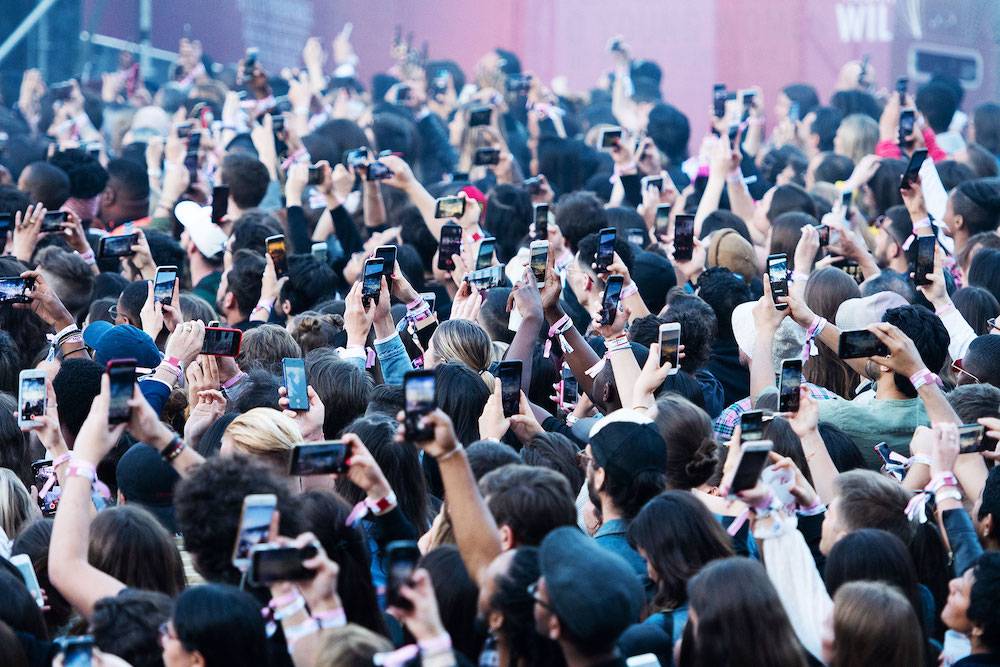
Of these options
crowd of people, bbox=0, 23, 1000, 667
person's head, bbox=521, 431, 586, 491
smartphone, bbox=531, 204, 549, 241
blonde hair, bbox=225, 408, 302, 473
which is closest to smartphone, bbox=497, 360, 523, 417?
crowd of people, bbox=0, 23, 1000, 667

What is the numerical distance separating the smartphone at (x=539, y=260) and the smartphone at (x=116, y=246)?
2.19 m

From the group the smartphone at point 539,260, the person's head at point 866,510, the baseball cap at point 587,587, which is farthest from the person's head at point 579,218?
the baseball cap at point 587,587

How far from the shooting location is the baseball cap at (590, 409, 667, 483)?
407 cm

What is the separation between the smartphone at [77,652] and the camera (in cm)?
292

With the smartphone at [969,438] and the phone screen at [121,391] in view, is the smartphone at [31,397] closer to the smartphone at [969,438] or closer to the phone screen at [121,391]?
the phone screen at [121,391]

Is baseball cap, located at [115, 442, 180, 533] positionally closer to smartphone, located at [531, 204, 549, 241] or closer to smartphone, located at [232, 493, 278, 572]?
smartphone, located at [232, 493, 278, 572]

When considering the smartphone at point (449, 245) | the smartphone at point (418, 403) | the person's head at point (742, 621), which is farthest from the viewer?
the smartphone at point (449, 245)

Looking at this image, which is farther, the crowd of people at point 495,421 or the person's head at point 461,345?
the person's head at point 461,345

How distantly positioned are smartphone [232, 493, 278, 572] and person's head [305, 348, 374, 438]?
1.84 m

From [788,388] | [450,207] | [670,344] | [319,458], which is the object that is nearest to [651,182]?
[450,207]

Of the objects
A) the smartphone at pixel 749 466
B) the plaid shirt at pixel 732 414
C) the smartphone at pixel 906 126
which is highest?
the smartphone at pixel 906 126

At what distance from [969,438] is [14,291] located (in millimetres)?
3788

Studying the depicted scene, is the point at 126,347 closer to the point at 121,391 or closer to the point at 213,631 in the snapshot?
the point at 121,391

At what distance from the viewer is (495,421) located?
189 inches
